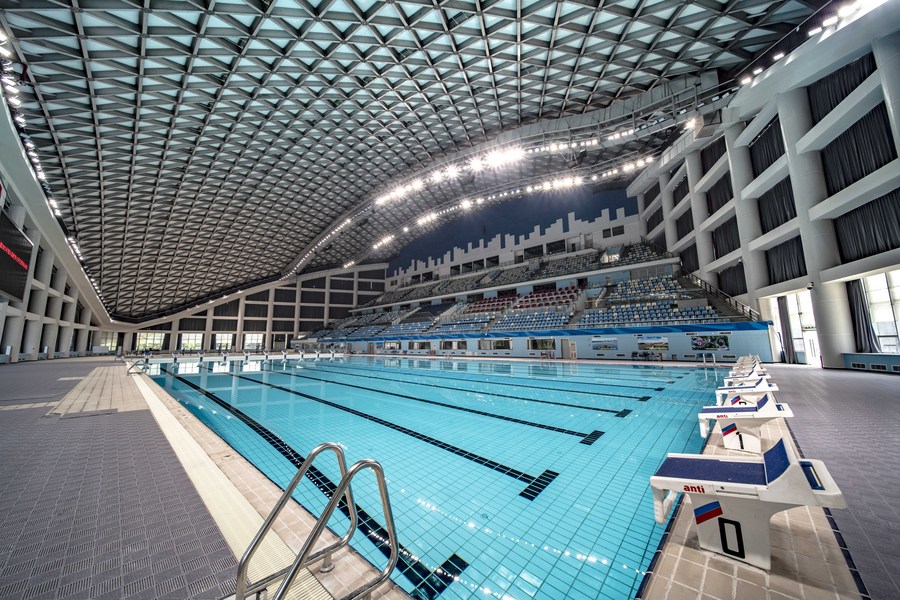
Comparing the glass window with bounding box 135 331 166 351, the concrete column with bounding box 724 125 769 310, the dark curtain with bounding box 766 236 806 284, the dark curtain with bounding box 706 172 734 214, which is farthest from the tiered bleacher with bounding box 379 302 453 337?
the glass window with bounding box 135 331 166 351

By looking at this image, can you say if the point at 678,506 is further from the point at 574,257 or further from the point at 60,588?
the point at 574,257

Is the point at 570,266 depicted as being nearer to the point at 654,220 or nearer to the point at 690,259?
the point at 654,220

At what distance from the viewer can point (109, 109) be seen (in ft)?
41.4

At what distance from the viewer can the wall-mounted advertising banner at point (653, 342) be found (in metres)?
16.4

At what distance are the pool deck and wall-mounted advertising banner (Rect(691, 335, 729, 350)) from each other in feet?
40.8

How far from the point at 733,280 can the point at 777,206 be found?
443cm

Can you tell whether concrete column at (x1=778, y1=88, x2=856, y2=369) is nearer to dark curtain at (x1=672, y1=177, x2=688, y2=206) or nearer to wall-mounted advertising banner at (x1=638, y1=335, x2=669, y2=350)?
wall-mounted advertising banner at (x1=638, y1=335, x2=669, y2=350)

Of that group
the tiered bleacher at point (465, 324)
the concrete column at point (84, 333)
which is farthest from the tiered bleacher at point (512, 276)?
the concrete column at point (84, 333)

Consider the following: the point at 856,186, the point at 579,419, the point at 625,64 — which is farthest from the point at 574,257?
the point at 579,419

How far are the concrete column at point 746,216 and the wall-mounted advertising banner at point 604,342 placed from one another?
590cm

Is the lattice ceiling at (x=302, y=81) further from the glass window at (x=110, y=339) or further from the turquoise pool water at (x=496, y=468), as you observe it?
the glass window at (x=110, y=339)

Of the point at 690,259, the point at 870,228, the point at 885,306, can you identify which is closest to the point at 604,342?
the point at 690,259

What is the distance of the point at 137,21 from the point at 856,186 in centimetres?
2211

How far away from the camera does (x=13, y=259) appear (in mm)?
13398
